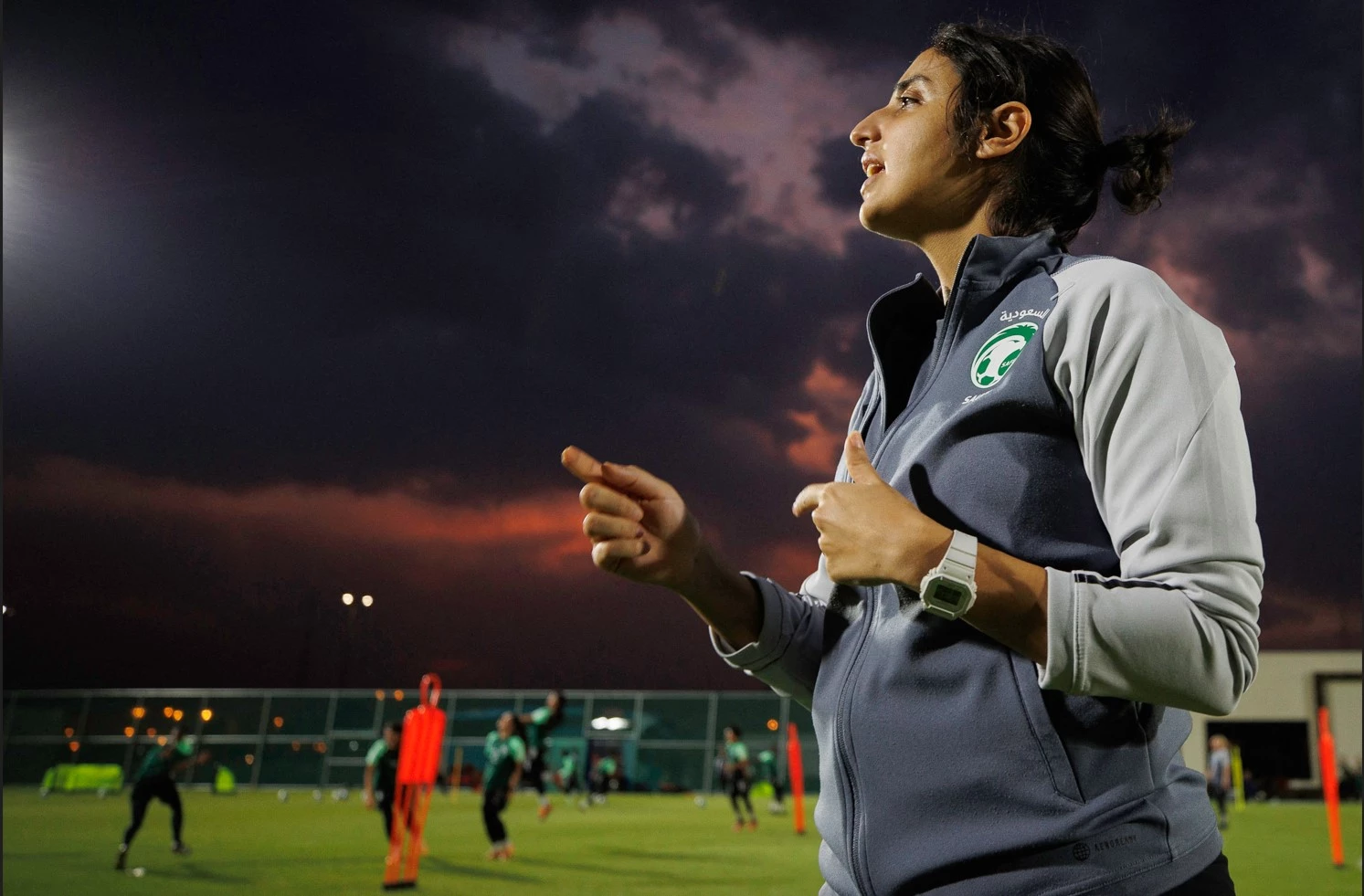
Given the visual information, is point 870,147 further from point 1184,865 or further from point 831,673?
point 1184,865

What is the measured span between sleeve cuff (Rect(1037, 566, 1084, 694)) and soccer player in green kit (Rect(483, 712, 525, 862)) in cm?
1088

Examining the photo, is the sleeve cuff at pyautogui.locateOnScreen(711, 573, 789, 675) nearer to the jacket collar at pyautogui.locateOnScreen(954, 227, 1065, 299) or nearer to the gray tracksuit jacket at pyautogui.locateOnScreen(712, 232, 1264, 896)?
the gray tracksuit jacket at pyautogui.locateOnScreen(712, 232, 1264, 896)

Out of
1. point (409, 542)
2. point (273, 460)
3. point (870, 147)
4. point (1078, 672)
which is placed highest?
point (273, 460)

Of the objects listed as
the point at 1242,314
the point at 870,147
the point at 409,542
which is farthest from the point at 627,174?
the point at 870,147

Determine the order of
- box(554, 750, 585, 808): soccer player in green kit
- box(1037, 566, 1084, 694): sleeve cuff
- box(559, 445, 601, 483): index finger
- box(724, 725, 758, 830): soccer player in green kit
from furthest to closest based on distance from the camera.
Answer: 1. box(554, 750, 585, 808): soccer player in green kit
2. box(724, 725, 758, 830): soccer player in green kit
3. box(559, 445, 601, 483): index finger
4. box(1037, 566, 1084, 694): sleeve cuff

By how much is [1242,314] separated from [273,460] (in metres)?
41.4

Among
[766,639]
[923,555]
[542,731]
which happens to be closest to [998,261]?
[923,555]

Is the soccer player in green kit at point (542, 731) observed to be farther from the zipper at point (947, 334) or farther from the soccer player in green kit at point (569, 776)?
the zipper at point (947, 334)

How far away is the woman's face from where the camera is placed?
5.09 ft

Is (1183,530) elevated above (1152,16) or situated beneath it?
situated beneath

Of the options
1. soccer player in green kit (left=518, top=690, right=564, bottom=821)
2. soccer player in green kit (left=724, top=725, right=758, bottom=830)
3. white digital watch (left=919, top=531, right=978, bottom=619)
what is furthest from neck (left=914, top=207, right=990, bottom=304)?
soccer player in green kit (left=724, top=725, right=758, bottom=830)

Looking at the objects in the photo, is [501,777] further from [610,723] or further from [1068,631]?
[610,723]

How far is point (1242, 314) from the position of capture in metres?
35.8

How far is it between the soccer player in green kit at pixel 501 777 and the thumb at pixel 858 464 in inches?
422
